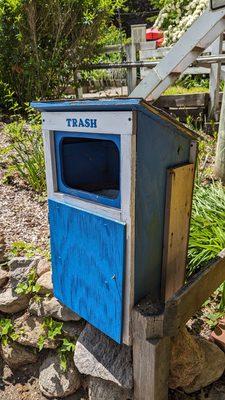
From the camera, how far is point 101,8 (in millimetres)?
5043

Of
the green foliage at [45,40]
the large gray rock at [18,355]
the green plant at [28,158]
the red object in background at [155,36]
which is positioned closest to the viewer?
the large gray rock at [18,355]

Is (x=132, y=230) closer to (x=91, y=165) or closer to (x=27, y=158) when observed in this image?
(x=91, y=165)

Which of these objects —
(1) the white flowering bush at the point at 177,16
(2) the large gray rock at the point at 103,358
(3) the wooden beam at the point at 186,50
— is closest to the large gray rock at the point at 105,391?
(2) the large gray rock at the point at 103,358

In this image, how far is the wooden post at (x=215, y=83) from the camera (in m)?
5.22

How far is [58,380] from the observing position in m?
2.27

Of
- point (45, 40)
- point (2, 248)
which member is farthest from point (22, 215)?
point (45, 40)

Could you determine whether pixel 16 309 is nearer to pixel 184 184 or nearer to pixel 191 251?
pixel 191 251

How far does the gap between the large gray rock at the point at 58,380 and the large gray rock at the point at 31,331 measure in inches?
4.7

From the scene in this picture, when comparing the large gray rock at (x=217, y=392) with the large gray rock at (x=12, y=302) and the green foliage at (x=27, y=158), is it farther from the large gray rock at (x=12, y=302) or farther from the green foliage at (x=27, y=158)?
the green foliage at (x=27, y=158)

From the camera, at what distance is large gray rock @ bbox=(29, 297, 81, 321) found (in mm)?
2236

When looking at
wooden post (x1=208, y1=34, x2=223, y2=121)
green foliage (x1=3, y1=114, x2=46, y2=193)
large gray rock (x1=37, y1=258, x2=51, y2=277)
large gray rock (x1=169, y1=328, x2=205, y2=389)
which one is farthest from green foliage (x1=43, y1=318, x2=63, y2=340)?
wooden post (x1=208, y1=34, x2=223, y2=121)

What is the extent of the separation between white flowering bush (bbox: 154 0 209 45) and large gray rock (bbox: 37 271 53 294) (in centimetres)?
872

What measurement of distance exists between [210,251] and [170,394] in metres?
0.95

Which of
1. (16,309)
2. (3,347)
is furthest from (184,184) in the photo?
(3,347)
